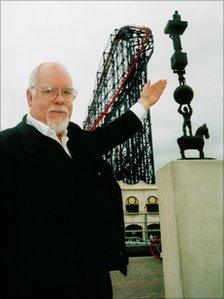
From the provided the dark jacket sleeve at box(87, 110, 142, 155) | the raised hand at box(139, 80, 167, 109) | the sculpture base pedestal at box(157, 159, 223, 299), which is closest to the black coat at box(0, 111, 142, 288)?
the dark jacket sleeve at box(87, 110, 142, 155)

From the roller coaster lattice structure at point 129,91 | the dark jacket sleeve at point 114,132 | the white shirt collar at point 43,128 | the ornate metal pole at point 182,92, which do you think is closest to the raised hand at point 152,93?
the dark jacket sleeve at point 114,132

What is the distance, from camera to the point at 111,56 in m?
31.8

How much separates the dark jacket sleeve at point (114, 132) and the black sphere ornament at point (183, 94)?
148 cm

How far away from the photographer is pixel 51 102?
189cm

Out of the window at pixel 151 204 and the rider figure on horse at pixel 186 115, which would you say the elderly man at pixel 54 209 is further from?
the window at pixel 151 204

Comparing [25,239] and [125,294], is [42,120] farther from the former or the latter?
[125,294]

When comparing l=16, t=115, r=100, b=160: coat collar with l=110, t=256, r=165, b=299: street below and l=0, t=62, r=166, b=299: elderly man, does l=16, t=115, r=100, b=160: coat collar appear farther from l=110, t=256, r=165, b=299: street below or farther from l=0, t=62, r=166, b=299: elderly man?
l=110, t=256, r=165, b=299: street below

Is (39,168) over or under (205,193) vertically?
over

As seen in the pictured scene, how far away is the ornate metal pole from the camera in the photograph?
3592 mm

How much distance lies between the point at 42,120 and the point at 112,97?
98.9 feet

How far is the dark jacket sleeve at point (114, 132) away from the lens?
2.21 m

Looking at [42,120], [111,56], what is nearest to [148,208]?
[111,56]

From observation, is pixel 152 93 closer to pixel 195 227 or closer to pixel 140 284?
pixel 195 227

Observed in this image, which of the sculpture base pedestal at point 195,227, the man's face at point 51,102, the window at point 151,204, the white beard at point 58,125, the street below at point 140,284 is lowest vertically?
the window at point 151,204
